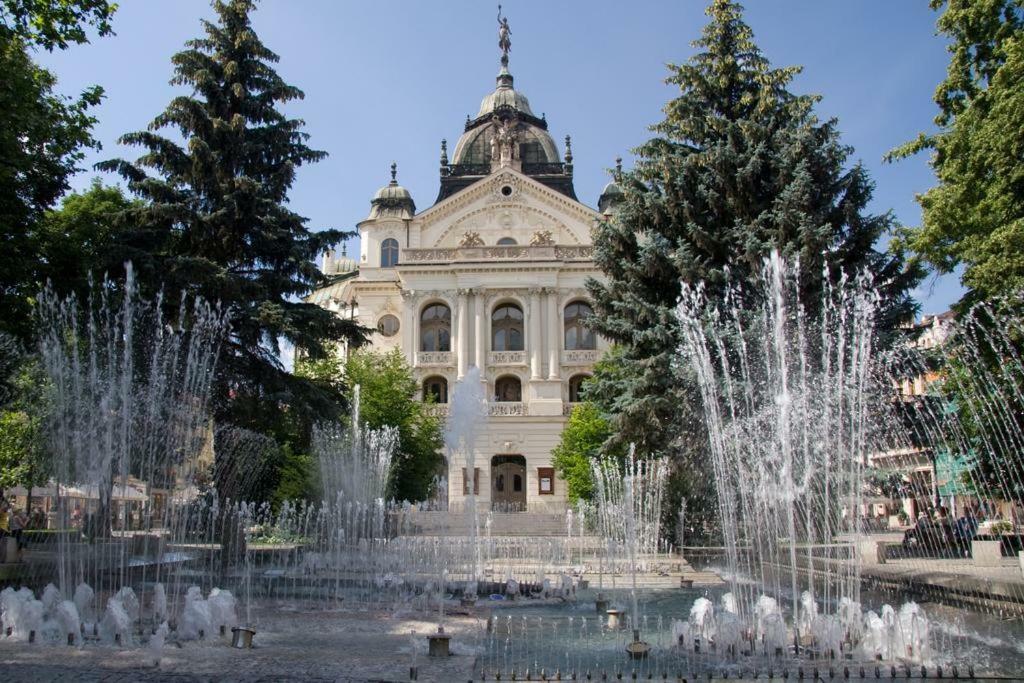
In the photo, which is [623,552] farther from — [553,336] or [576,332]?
[576,332]

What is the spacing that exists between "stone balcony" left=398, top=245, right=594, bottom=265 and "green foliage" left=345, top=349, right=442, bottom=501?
7726 mm

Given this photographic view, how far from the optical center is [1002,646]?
9047 millimetres

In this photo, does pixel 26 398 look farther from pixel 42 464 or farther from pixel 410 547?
pixel 410 547

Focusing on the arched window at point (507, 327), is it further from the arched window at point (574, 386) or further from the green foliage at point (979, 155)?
the green foliage at point (979, 155)

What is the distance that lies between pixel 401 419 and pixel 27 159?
22.2 m

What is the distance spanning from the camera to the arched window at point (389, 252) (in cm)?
4666

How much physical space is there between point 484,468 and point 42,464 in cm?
1900

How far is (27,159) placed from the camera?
44.6 ft

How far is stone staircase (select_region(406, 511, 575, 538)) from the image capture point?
101 feet

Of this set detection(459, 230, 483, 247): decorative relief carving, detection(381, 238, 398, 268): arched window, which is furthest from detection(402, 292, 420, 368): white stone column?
detection(459, 230, 483, 247): decorative relief carving

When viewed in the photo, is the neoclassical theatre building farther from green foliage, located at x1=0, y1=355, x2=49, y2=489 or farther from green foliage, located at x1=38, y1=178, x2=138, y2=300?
green foliage, located at x1=38, y1=178, x2=138, y2=300

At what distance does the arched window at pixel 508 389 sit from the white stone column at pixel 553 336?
2.18 meters

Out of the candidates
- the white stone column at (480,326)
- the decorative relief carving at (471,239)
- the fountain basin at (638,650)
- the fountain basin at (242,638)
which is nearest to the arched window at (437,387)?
the white stone column at (480,326)

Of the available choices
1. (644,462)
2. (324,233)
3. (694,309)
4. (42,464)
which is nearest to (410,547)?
(644,462)
